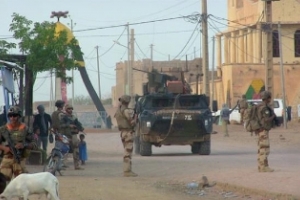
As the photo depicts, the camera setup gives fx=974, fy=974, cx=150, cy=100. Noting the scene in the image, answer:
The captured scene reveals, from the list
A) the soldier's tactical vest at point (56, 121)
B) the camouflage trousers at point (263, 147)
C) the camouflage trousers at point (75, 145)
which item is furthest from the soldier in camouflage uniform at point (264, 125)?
A: the soldier's tactical vest at point (56, 121)

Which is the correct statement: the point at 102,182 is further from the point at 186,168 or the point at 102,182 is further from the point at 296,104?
the point at 296,104

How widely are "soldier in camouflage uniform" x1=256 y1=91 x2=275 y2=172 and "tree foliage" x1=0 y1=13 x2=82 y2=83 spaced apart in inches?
322

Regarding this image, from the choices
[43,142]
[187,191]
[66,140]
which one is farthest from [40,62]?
[187,191]

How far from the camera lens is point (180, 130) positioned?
2931 cm

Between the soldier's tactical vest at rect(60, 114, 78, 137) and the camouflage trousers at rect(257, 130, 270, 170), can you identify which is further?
the soldier's tactical vest at rect(60, 114, 78, 137)

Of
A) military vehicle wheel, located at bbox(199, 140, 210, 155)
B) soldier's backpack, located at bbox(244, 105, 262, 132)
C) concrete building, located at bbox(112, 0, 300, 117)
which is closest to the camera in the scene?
soldier's backpack, located at bbox(244, 105, 262, 132)

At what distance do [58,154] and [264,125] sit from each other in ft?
15.4

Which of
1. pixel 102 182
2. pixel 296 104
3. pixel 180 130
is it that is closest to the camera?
pixel 102 182

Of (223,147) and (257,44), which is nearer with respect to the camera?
(223,147)

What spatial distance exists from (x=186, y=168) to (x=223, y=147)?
1246cm

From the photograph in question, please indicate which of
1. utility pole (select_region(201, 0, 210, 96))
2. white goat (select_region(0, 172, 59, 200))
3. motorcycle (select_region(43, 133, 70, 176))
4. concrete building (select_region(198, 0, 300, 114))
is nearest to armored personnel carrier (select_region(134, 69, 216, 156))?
motorcycle (select_region(43, 133, 70, 176))

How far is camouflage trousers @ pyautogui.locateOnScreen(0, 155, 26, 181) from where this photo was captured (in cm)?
1470

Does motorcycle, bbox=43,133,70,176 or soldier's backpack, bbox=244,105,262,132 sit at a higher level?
soldier's backpack, bbox=244,105,262,132

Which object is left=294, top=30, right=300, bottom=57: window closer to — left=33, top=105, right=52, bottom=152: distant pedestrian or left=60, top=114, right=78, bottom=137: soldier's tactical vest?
left=33, top=105, right=52, bottom=152: distant pedestrian
